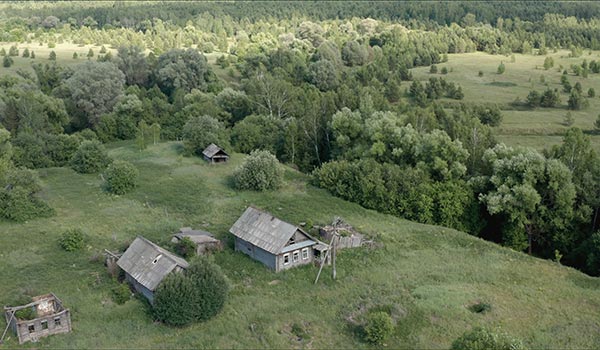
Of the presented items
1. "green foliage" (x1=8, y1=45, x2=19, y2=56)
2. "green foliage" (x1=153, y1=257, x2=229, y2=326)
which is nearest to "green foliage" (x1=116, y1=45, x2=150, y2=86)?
"green foliage" (x1=8, y1=45, x2=19, y2=56)

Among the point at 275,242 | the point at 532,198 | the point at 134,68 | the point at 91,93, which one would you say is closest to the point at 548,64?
the point at 532,198

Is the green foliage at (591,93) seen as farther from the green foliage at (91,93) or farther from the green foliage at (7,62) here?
the green foliage at (7,62)

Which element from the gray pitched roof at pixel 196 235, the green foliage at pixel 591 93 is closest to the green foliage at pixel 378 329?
the gray pitched roof at pixel 196 235

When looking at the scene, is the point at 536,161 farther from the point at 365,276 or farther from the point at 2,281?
the point at 2,281

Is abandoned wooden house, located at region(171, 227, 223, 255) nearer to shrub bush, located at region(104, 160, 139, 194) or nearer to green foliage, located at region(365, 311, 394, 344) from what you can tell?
shrub bush, located at region(104, 160, 139, 194)

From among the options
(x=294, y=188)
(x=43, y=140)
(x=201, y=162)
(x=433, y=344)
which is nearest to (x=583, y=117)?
(x=294, y=188)

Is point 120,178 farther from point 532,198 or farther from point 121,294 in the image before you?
point 532,198
